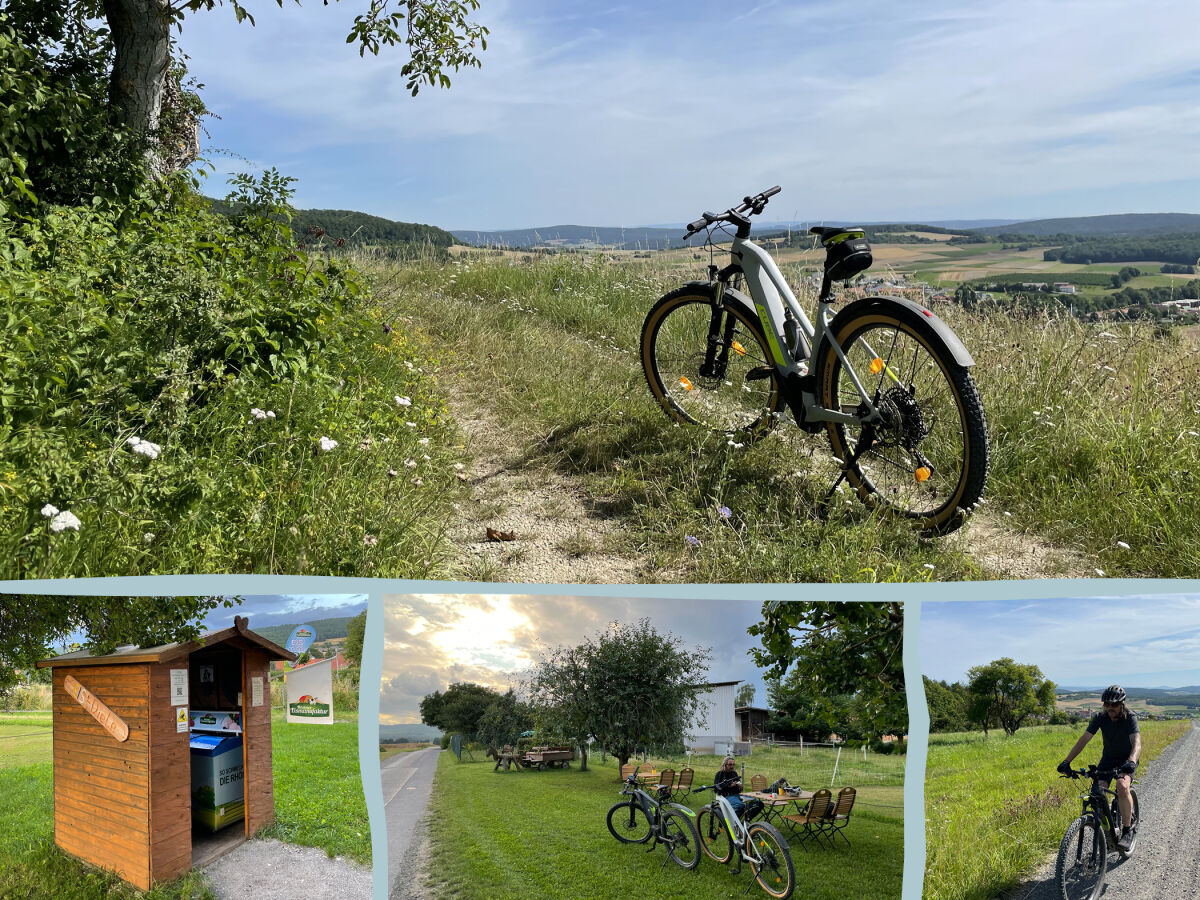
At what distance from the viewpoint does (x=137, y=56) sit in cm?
718

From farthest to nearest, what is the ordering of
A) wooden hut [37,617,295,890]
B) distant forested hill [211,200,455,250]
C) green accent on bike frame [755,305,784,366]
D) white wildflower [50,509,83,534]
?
distant forested hill [211,200,455,250], green accent on bike frame [755,305,784,366], white wildflower [50,509,83,534], wooden hut [37,617,295,890]

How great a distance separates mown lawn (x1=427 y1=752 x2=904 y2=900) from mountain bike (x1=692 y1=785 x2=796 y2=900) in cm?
2

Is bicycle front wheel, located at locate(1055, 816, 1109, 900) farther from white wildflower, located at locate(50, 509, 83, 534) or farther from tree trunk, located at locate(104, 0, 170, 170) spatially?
tree trunk, located at locate(104, 0, 170, 170)

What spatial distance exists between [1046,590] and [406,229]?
49.7 feet

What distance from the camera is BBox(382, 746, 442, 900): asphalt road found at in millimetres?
1465

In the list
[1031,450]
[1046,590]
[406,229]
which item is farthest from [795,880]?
[406,229]

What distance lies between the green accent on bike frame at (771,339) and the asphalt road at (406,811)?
12.4 feet

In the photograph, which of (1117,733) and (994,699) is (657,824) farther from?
(1117,733)

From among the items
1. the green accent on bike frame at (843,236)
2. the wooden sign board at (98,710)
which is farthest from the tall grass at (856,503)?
the wooden sign board at (98,710)

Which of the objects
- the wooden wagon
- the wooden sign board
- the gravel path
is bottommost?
the gravel path

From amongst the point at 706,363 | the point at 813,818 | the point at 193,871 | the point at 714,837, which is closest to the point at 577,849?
the point at 714,837

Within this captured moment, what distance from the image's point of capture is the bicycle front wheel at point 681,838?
4.83 ft

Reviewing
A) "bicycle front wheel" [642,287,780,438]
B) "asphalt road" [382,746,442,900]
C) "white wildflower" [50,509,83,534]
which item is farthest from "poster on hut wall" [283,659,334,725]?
"bicycle front wheel" [642,287,780,438]

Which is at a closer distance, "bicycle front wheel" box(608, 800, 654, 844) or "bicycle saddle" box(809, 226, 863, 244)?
"bicycle front wheel" box(608, 800, 654, 844)
